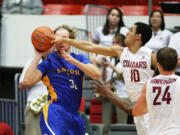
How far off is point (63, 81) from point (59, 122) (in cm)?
52

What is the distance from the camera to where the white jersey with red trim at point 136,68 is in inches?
235

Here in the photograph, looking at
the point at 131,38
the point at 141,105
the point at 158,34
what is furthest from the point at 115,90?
the point at 141,105

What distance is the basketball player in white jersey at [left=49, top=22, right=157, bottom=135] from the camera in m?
5.98

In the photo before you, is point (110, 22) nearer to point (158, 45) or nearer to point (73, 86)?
point (158, 45)

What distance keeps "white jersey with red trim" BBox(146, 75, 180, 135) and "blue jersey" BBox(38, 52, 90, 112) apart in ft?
3.80

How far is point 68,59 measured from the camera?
5.36m

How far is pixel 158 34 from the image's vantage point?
8.62m

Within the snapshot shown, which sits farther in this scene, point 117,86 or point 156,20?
point 156,20

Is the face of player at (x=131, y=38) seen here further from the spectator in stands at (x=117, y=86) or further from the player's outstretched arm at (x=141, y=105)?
the spectator in stands at (x=117, y=86)

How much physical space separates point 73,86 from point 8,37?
5.22 metres

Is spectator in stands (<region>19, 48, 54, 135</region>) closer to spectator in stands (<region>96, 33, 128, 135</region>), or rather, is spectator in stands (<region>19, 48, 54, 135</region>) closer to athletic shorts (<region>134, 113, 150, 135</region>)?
spectator in stands (<region>96, 33, 128, 135</region>)

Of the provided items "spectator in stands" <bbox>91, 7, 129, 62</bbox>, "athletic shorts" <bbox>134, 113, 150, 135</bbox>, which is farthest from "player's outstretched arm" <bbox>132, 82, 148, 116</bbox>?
"spectator in stands" <bbox>91, 7, 129, 62</bbox>

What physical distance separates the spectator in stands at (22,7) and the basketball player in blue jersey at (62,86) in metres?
5.06

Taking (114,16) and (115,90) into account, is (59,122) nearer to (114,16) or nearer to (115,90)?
(115,90)
